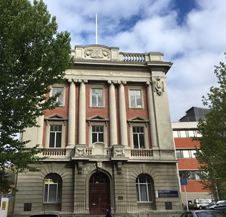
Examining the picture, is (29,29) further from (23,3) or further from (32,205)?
(32,205)

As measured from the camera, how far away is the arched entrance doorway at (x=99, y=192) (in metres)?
22.8

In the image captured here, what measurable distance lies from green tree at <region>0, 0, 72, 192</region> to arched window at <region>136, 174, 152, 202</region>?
12554 millimetres

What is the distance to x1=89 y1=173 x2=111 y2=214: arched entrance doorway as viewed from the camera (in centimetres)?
2276

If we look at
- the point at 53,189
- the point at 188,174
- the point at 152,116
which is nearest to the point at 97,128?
the point at 152,116

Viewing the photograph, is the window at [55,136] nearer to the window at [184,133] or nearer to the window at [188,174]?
the window at [188,174]

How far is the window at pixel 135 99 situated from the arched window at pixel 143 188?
755 centimetres

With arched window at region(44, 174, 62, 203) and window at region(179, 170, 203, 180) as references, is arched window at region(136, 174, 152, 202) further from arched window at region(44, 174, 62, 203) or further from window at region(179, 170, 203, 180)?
window at region(179, 170, 203, 180)

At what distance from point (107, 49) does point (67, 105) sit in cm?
804

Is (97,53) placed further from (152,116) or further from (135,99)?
(152,116)

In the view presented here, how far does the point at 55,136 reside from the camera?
2525 centimetres

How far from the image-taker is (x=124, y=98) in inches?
1075

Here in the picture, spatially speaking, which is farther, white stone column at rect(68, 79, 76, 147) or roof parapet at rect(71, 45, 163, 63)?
roof parapet at rect(71, 45, 163, 63)

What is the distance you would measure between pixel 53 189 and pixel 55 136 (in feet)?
16.7

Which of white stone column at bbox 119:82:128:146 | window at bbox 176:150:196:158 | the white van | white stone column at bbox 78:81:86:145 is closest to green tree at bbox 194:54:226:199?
white stone column at bbox 119:82:128:146
